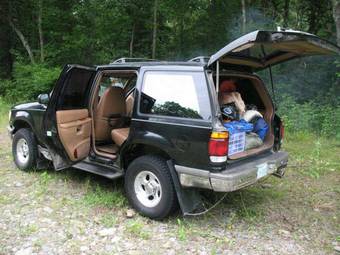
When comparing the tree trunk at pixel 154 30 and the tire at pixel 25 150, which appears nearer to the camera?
the tire at pixel 25 150

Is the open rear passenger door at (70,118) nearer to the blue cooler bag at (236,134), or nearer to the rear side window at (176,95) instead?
the rear side window at (176,95)

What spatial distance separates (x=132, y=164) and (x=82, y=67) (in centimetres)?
156

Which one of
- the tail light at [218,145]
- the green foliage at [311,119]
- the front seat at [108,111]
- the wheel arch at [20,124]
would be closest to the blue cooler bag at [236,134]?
the tail light at [218,145]

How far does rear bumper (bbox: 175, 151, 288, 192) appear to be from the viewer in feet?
12.1

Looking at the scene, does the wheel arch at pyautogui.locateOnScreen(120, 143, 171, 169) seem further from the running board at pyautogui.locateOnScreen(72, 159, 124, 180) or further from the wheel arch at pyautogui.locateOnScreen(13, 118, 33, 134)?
the wheel arch at pyautogui.locateOnScreen(13, 118, 33, 134)

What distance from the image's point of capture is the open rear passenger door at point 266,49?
355cm

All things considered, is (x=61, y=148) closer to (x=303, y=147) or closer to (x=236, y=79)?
(x=236, y=79)

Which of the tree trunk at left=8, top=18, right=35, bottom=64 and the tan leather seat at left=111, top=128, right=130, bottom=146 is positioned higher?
the tree trunk at left=8, top=18, right=35, bottom=64

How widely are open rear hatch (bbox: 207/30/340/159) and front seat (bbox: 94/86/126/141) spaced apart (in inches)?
67.9

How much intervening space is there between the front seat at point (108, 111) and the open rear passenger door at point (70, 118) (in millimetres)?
331

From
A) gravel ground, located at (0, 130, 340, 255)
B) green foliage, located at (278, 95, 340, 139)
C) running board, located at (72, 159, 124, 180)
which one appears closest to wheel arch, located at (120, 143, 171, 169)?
running board, located at (72, 159, 124, 180)

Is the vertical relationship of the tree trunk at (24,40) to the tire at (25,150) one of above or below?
above

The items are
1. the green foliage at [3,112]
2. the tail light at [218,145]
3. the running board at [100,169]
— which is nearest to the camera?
the tail light at [218,145]

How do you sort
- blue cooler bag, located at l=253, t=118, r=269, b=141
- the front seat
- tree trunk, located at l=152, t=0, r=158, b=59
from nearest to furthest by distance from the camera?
blue cooler bag, located at l=253, t=118, r=269, b=141 < the front seat < tree trunk, located at l=152, t=0, r=158, b=59
